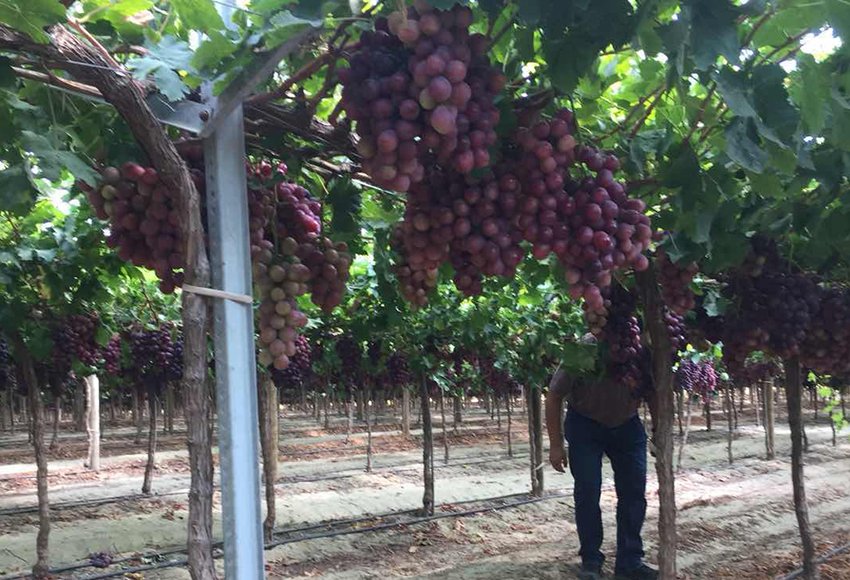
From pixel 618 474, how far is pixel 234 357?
451cm

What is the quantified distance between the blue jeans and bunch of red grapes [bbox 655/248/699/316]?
2.41 metres

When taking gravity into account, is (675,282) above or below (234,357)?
above

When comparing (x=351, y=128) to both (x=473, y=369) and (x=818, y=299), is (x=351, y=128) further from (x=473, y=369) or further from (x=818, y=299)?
(x=473, y=369)

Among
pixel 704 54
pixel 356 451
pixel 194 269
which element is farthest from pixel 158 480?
pixel 704 54

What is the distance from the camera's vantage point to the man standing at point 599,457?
5793 millimetres

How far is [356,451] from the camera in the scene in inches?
744

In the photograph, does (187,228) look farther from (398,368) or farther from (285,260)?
(398,368)

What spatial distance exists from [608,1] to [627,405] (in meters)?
4.33

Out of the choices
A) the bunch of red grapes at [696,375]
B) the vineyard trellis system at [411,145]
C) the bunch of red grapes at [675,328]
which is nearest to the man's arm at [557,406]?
the bunch of red grapes at [675,328]

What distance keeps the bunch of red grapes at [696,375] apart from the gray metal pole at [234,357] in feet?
34.9

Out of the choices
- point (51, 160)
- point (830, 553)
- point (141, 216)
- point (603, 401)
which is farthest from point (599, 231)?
point (830, 553)

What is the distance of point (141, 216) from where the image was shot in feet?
7.82

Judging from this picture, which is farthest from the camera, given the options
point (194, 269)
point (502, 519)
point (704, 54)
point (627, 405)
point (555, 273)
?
point (502, 519)

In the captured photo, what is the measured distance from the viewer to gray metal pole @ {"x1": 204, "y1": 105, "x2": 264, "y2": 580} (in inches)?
80.2
